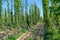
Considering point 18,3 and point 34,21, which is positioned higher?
point 18,3

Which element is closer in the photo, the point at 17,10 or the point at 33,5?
the point at 17,10

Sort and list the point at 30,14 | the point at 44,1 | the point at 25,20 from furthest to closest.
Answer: the point at 30,14, the point at 25,20, the point at 44,1

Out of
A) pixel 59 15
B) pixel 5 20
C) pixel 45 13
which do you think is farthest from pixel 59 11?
pixel 5 20

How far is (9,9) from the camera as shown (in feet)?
175

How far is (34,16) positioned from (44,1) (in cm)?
2554

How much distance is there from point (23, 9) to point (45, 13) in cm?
1035

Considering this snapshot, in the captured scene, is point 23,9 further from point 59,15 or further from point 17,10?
point 59,15

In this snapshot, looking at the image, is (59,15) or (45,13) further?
(45,13)

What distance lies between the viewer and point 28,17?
65250 millimetres

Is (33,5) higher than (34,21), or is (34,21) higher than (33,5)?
(33,5)

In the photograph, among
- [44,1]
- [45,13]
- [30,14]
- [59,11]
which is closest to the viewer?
[59,11]

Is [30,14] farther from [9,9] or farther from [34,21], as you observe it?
[9,9]

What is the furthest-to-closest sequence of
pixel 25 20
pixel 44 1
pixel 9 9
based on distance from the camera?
pixel 25 20 → pixel 9 9 → pixel 44 1

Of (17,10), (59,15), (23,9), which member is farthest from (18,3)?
(59,15)
